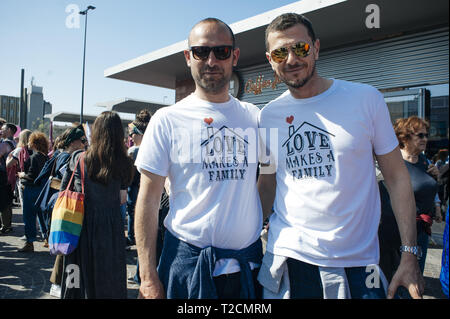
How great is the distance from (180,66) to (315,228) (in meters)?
10.3

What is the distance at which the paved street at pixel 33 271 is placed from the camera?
421 cm

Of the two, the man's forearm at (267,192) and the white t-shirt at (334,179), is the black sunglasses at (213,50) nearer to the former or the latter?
the white t-shirt at (334,179)

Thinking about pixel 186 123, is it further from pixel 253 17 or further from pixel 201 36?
pixel 253 17

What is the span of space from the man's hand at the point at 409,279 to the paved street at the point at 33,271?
3.05m

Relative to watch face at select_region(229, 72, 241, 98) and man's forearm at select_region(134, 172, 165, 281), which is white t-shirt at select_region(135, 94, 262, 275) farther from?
watch face at select_region(229, 72, 241, 98)

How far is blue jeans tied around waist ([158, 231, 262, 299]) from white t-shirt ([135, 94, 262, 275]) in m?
0.04

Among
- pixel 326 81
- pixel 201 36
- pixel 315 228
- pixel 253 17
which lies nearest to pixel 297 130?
pixel 326 81

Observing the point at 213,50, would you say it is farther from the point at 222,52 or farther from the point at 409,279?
the point at 409,279

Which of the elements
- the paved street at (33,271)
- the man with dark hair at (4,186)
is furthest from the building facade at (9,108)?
the paved street at (33,271)

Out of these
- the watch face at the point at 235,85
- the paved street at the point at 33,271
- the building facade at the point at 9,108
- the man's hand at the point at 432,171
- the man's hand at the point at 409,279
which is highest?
the building facade at the point at 9,108

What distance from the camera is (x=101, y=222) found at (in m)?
3.40

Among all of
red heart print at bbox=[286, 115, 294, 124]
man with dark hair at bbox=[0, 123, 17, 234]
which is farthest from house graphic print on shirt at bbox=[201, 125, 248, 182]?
man with dark hair at bbox=[0, 123, 17, 234]

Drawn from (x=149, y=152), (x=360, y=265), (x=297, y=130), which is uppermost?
(x=297, y=130)

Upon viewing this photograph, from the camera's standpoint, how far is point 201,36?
1.95m
